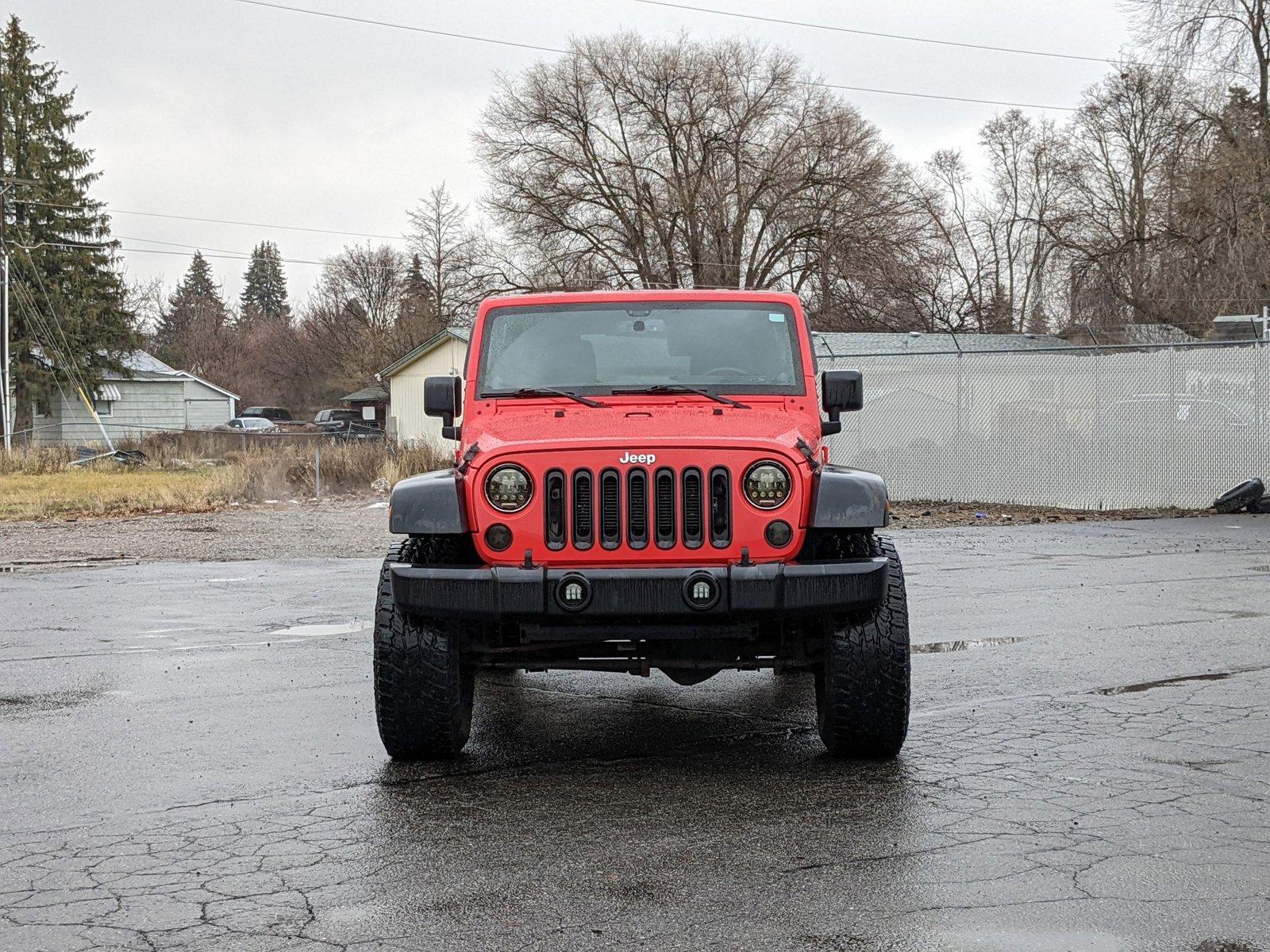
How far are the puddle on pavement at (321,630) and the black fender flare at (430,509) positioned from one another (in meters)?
4.45

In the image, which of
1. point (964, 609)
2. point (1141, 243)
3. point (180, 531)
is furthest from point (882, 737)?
point (1141, 243)

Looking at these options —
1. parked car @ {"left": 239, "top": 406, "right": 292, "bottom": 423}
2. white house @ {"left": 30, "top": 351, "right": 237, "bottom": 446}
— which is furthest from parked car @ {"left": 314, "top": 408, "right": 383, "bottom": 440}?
parked car @ {"left": 239, "top": 406, "right": 292, "bottom": 423}

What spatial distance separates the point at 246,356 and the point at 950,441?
310 feet

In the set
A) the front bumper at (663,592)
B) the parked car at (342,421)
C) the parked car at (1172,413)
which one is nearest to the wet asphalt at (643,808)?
the front bumper at (663,592)

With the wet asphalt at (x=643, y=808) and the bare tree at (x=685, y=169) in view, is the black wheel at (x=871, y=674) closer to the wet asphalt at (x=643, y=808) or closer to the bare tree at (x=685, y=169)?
the wet asphalt at (x=643, y=808)

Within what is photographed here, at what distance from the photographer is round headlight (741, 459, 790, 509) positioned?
19.4 feet

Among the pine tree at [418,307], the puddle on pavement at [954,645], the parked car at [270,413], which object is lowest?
the puddle on pavement at [954,645]

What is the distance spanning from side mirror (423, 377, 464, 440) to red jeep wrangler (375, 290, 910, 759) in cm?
110

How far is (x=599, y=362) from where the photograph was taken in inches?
287

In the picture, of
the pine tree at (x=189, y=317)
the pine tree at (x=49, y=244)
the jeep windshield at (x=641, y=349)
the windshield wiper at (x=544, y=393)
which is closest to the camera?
the windshield wiper at (x=544, y=393)

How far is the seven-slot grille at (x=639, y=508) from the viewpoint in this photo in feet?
19.2

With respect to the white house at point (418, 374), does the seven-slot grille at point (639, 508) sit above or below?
below

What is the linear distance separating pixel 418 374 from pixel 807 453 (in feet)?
178

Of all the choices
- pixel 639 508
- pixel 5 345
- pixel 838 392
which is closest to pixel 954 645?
pixel 838 392
